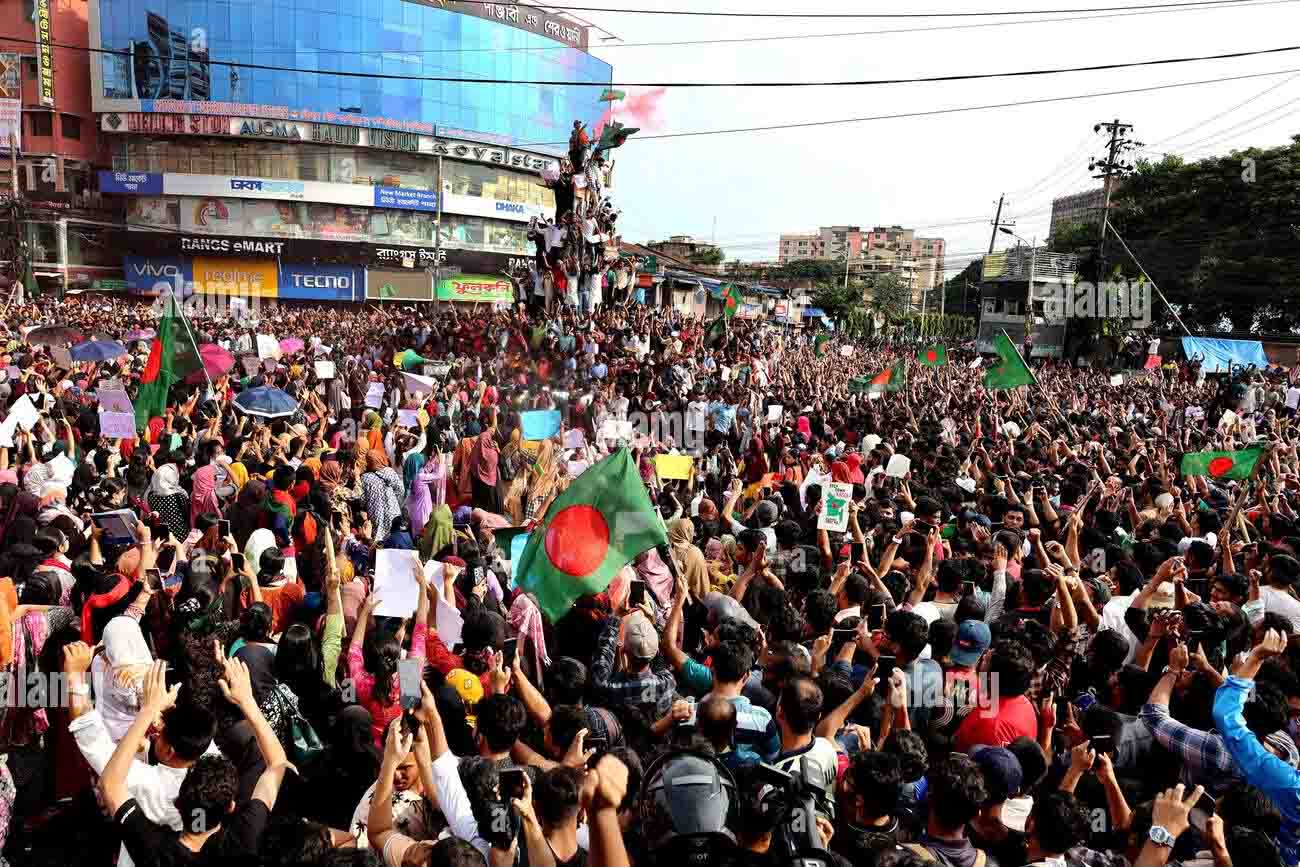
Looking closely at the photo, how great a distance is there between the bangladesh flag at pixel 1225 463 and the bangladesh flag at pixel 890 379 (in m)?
7.19

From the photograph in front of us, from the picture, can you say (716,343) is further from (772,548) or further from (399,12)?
(399,12)

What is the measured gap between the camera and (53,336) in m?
14.6

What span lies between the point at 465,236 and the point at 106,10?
70.1 ft

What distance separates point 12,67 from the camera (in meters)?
46.5

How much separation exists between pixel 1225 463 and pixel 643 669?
6.85 m

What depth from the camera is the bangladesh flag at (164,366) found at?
1009 cm

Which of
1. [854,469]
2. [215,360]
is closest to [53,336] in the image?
[215,360]

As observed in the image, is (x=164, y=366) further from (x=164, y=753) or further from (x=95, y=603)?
(x=164, y=753)

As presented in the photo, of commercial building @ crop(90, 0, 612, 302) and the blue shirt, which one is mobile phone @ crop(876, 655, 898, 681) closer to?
the blue shirt

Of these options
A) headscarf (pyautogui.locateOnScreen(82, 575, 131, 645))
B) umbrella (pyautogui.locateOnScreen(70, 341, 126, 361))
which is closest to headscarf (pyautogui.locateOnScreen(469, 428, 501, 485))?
headscarf (pyautogui.locateOnScreen(82, 575, 131, 645))

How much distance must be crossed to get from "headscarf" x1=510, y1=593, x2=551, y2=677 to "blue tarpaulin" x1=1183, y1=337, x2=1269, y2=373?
92.4ft

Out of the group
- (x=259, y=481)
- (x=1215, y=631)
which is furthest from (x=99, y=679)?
(x=1215, y=631)

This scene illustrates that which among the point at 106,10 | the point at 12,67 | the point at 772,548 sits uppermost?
the point at 106,10

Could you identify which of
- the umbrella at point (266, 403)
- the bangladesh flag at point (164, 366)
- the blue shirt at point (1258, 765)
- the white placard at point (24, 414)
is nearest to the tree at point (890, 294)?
the umbrella at point (266, 403)
